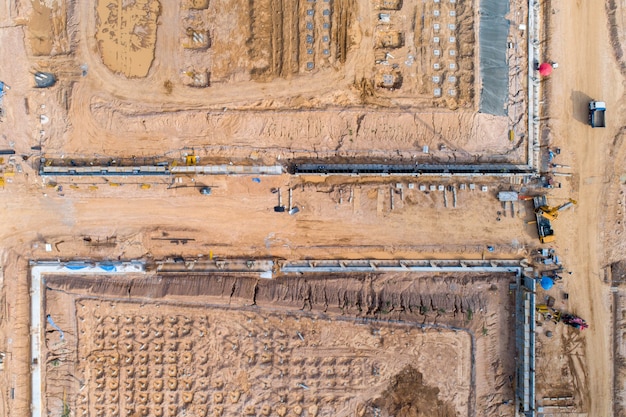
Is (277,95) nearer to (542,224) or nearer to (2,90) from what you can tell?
(2,90)

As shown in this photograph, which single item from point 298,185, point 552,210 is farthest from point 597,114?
point 298,185

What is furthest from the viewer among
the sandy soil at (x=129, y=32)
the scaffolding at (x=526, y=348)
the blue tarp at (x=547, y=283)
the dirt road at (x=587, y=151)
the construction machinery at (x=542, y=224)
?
the sandy soil at (x=129, y=32)

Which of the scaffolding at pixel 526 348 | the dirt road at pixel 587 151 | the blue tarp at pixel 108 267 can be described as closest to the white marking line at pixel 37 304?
the blue tarp at pixel 108 267

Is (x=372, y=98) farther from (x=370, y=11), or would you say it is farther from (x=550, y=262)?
(x=550, y=262)

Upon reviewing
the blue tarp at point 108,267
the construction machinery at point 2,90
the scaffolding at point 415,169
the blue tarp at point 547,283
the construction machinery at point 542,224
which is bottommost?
the blue tarp at point 547,283

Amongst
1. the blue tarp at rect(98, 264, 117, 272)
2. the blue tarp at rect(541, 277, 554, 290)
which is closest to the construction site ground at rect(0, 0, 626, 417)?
the blue tarp at rect(98, 264, 117, 272)

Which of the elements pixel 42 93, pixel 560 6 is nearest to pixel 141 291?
pixel 42 93

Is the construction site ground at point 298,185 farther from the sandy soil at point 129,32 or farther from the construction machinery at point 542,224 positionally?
the construction machinery at point 542,224
